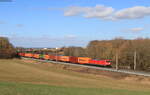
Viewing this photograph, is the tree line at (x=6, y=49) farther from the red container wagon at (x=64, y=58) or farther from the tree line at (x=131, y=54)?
the tree line at (x=131, y=54)

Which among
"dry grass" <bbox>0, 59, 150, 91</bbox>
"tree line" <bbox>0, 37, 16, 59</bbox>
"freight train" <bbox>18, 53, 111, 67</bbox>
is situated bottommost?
"dry grass" <bbox>0, 59, 150, 91</bbox>

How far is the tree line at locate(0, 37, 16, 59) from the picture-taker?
109188 millimetres

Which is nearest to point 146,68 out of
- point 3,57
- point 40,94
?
point 40,94

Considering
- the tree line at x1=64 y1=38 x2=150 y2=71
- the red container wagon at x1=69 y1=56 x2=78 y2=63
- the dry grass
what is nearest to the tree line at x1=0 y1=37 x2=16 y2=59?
the red container wagon at x1=69 y1=56 x2=78 y2=63

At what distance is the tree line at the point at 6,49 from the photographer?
109m

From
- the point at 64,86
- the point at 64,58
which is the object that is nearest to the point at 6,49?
the point at 64,58

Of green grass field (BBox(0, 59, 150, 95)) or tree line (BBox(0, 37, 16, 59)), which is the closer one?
green grass field (BBox(0, 59, 150, 95))

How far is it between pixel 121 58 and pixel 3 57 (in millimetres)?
68853

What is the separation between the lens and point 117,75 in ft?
158

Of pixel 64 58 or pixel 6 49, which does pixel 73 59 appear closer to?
pixel 64 58

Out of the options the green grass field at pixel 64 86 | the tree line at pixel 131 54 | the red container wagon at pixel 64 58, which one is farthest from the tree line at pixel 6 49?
the green grass field at pixel 64 86

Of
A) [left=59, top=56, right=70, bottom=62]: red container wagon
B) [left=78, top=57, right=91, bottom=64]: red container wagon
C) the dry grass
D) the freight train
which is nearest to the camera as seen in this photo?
the dry grass

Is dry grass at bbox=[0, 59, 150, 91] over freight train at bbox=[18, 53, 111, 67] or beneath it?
beneath

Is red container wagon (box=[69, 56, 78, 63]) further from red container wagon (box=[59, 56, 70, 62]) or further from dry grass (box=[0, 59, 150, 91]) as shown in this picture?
dry grass (box=[0, 59, 150, 91])
